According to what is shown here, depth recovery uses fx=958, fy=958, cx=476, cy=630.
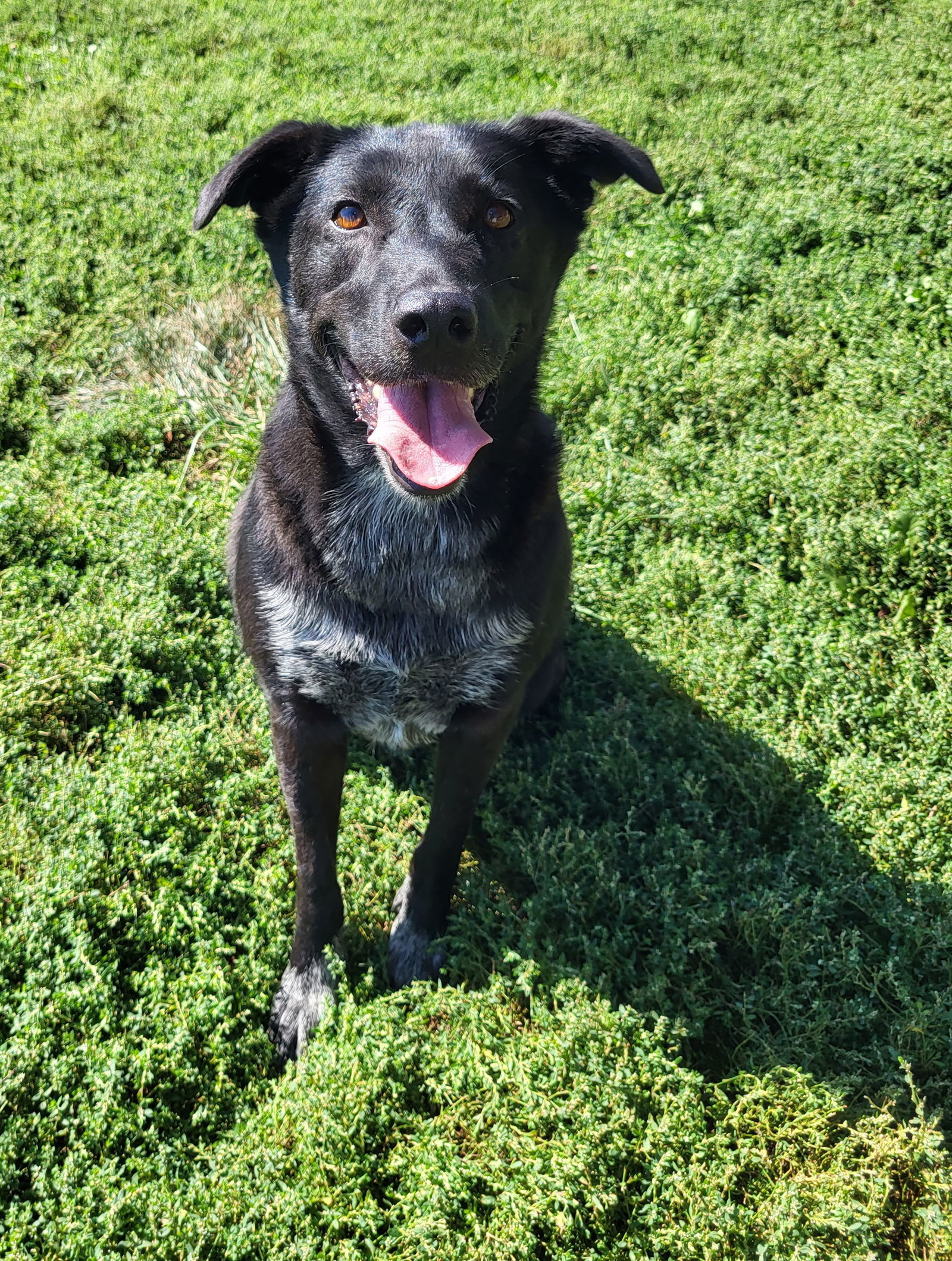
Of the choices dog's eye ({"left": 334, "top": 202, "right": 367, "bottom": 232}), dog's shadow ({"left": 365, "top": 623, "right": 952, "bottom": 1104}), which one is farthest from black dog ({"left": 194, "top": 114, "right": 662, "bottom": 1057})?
dog's shadow ({"left": 365, "top": 623, "right": 952, "bottom": 1104})

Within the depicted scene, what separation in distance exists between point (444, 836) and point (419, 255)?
5.29 ft

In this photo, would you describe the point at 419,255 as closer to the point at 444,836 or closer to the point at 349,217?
the point at 349,217

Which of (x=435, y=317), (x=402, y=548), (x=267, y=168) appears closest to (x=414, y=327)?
(x=435, y=317)

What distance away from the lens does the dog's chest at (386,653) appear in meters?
2.62

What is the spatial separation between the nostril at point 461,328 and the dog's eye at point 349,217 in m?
0.50

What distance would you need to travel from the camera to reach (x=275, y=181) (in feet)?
8.57

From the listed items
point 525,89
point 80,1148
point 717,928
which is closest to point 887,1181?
point 717,928

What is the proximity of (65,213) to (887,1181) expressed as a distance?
20.6 feet

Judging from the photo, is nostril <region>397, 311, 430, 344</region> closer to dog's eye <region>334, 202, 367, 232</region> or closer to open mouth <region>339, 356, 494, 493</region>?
open mouth <region>339, 356, 494, 493</region>

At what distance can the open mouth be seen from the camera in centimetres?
236

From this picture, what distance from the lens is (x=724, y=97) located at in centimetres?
664

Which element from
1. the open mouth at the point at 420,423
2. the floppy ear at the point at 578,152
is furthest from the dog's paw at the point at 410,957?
the floppy ear at the point at 578,152

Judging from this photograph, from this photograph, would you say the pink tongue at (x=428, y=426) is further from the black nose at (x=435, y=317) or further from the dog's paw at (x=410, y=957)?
the dog's paw at (x=410, y=957)

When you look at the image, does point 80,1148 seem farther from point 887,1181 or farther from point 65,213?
point 65,213
